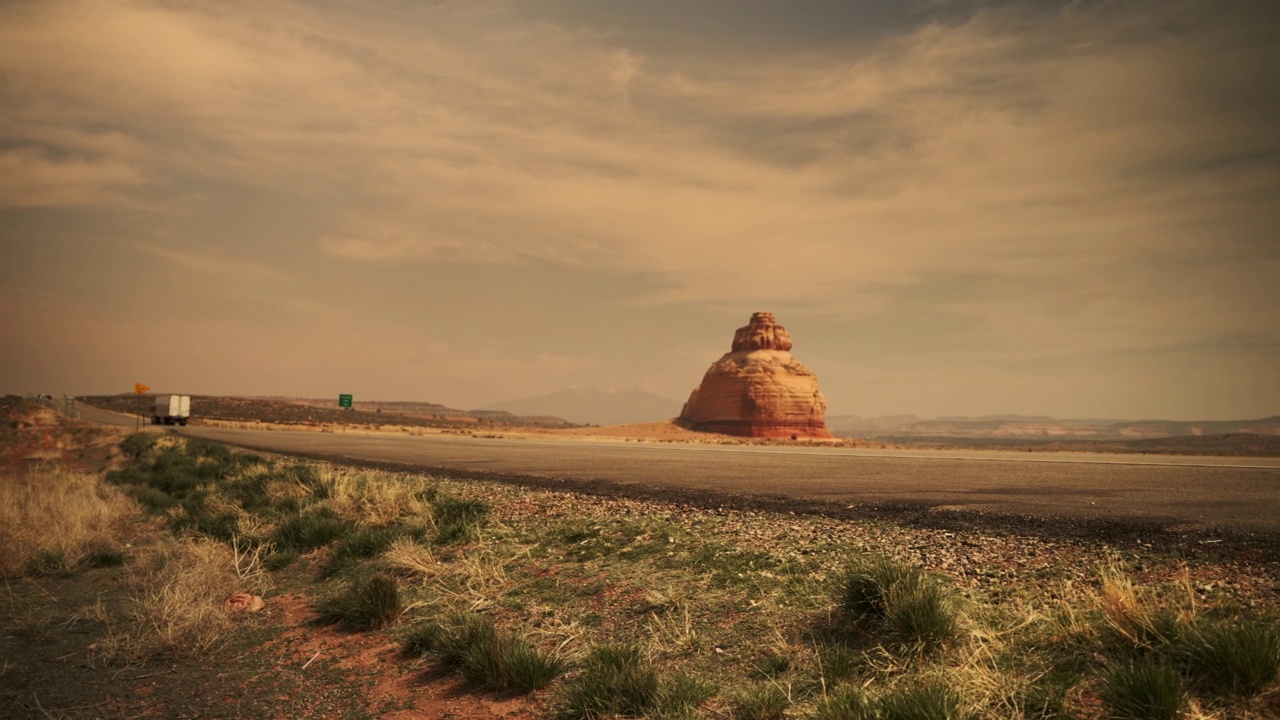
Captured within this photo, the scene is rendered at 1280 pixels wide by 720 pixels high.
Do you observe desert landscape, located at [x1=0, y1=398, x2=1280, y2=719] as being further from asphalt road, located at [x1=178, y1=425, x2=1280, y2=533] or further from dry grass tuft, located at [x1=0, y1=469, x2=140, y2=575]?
asphalt road, located at [x1=178, y1=425, x2=1280, y2=533]

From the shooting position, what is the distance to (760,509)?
12797 mm

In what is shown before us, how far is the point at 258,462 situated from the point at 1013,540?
78.5 ft

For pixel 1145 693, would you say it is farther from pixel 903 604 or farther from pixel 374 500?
pixel 374 500

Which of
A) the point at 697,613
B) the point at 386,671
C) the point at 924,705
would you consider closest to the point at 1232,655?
the point at 924,705

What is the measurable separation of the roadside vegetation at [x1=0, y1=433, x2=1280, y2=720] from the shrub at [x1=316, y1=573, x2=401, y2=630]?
0.03 metres

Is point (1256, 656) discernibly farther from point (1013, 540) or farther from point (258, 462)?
point (258, 462)

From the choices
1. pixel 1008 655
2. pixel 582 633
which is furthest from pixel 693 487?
pixel 1008 655

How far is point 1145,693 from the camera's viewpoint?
4.32m

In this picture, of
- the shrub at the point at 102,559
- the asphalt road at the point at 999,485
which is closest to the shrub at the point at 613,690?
the asphalt road at the point at 999,485

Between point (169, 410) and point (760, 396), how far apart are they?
66657 mm

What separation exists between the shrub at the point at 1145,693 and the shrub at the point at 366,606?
7.10 meters

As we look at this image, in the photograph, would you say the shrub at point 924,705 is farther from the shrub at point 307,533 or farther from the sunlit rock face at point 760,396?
the sunlit rock face at point 760,396

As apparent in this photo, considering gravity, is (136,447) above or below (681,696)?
below

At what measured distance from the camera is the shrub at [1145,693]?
4.22 meters
